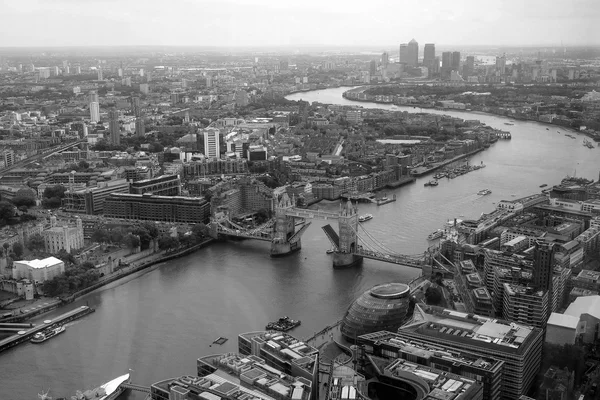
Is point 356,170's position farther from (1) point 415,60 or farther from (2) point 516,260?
(1) point 415,60

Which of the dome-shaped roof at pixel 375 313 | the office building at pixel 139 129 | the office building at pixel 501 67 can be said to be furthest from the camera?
the office building at pixel 501 67

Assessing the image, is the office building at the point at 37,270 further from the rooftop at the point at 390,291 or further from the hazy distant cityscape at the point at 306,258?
the rooftop at the point at 390,291

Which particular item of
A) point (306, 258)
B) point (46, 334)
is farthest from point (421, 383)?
point (306, 258)

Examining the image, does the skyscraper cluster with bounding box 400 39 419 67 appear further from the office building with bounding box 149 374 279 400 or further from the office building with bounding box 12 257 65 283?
the office building with bounding box 149 374 279 400

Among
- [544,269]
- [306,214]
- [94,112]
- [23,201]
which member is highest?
[94,112]

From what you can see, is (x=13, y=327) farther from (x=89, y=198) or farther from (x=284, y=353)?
(x=89, y=198)

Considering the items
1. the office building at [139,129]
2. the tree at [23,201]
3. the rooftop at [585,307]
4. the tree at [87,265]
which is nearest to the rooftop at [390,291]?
the rooftop at [585,307]

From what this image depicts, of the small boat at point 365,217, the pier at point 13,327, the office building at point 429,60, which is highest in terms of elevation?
the office building at point 429,60
